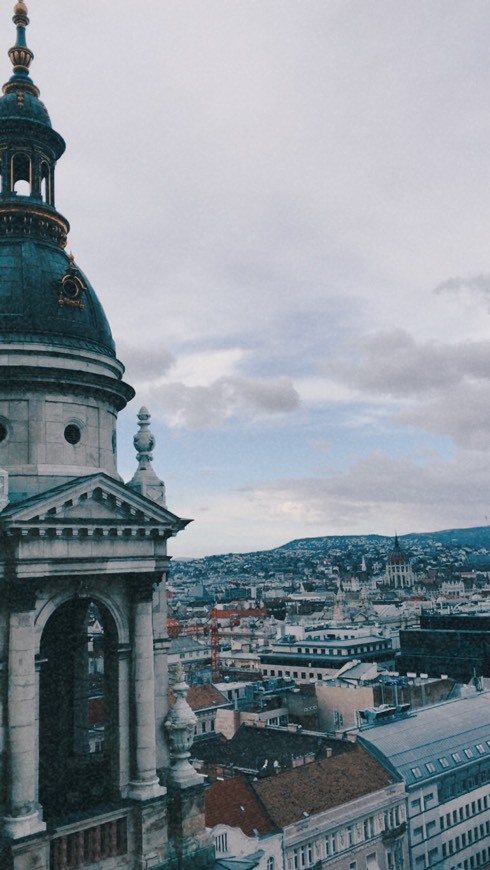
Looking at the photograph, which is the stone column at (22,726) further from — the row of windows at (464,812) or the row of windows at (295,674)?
the row of windows at (295,674)

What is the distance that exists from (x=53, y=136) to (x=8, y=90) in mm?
2608

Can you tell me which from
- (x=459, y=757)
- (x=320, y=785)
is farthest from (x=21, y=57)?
(x=459, y=757)

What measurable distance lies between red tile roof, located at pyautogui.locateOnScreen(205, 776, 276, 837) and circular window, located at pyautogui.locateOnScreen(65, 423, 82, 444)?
3712cm

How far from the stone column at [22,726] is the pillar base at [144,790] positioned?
4022 millimetres

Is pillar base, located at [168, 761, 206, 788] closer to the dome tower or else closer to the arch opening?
the arch opening

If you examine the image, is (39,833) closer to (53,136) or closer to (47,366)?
(47,366)

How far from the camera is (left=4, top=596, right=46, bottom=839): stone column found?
84.6ft

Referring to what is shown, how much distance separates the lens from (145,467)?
34188 millimetres

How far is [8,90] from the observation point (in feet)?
108

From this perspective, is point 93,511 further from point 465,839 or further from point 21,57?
point 465,839

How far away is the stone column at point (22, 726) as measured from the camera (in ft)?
84.6

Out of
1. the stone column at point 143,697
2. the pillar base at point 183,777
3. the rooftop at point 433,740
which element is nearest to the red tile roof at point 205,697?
the rooftop at point 433,740

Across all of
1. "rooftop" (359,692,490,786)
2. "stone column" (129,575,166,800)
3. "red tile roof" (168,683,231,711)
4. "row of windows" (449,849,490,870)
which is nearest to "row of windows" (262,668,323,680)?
"red tile roof" (168,683,231,711)

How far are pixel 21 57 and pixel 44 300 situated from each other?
1045 cm
